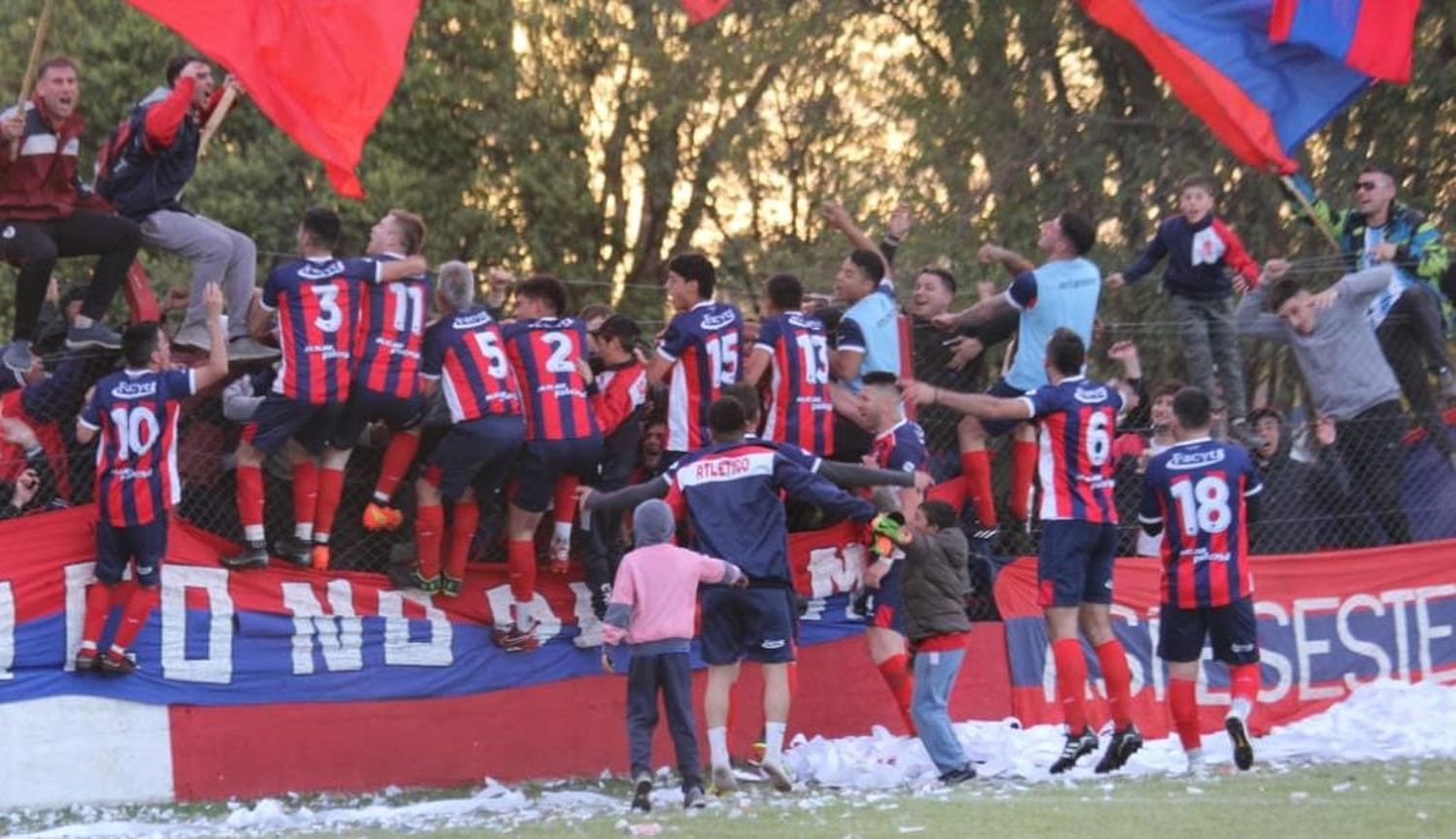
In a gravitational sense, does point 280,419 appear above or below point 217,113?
below

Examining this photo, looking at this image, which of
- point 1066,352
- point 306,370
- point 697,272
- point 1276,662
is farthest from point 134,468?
point 1276,662

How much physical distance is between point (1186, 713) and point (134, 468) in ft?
19.9

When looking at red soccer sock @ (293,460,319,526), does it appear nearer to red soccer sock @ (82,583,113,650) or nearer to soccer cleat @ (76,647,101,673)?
red soccer sock @ (82,583,113,650)

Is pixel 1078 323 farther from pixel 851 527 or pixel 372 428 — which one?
pixel 372 428

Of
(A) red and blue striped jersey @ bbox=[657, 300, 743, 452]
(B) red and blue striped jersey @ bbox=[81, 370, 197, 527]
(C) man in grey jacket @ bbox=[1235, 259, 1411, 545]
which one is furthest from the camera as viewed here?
(C) man in grey jacket @ bbox=[1235, 259, 1411, 545]

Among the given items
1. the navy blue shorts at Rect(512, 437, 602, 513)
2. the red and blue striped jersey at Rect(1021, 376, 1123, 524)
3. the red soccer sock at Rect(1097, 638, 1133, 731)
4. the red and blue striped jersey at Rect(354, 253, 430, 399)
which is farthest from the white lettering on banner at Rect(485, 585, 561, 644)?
the red soccer sock at Rect(1097, 638, 1133, 731)

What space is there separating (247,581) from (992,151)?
10.7 meters

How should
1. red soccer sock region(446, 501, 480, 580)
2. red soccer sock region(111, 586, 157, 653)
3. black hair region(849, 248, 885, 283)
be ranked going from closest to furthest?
1. red soccer sock region(111, 586, 157, 653)
2. red soccer sock region(446, 501, 480, 580)
3. black hair region(849, 248, 885, 283)

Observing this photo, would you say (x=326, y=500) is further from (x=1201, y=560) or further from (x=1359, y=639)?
(x=1359, y=639)

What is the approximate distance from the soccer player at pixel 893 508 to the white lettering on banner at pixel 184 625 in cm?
374

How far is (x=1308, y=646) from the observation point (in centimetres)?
1664

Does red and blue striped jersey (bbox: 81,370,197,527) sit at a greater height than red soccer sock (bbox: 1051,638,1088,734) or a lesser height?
greater

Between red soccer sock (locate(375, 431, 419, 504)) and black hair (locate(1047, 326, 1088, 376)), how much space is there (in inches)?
151

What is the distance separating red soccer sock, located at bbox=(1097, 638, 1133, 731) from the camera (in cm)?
1390
